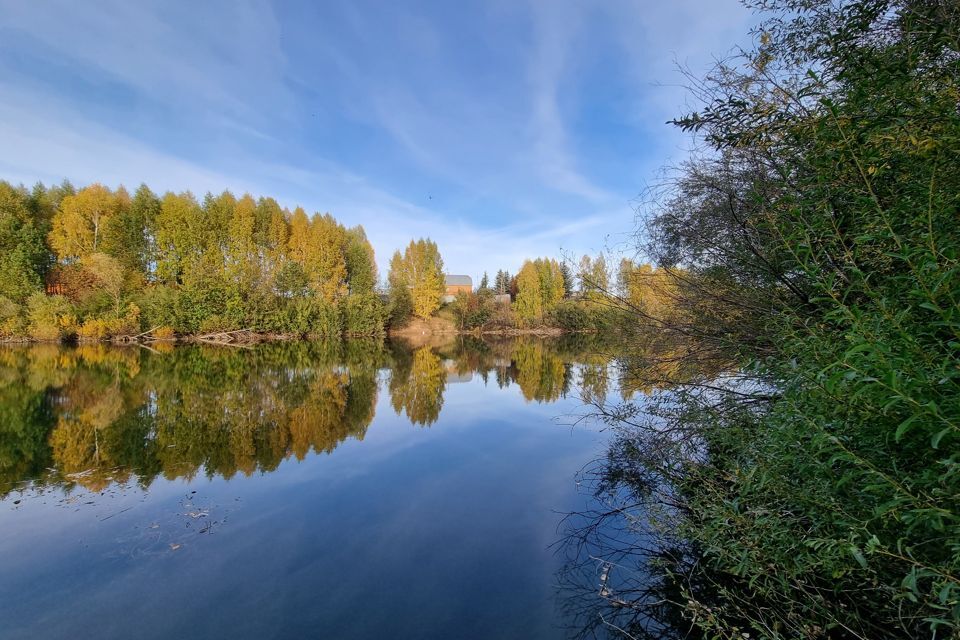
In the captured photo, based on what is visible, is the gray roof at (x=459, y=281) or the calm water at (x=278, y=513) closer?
the calm water at (x=278, y=513)

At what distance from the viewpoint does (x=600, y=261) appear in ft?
19.5

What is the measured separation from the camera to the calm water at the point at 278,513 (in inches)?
159

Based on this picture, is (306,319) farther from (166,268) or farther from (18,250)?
(18,250)

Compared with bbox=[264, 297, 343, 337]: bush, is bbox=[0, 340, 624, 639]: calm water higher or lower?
lower

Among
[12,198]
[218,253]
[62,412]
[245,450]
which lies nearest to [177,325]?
[218,253]

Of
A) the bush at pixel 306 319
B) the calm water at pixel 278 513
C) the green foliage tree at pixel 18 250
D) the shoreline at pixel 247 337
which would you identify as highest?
the green foliage tree at pixel 18 250

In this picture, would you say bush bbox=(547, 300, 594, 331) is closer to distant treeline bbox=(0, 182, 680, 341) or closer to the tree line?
distant treeline bbox=(0, 182, 680, 341)

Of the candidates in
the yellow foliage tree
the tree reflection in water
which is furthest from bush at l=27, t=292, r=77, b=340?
the yellow foliage tree

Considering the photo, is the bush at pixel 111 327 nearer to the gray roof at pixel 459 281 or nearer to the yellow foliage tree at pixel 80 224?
the yellow foliage tree at pixel 80 224

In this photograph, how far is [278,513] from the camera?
19.9 ft

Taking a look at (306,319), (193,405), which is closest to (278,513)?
(193,405)

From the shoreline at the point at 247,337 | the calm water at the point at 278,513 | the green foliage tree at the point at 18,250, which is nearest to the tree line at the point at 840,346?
the calm water at the point at 278,513

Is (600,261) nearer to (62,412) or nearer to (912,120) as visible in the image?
(912,120)

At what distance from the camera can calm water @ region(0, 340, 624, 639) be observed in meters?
4.04
